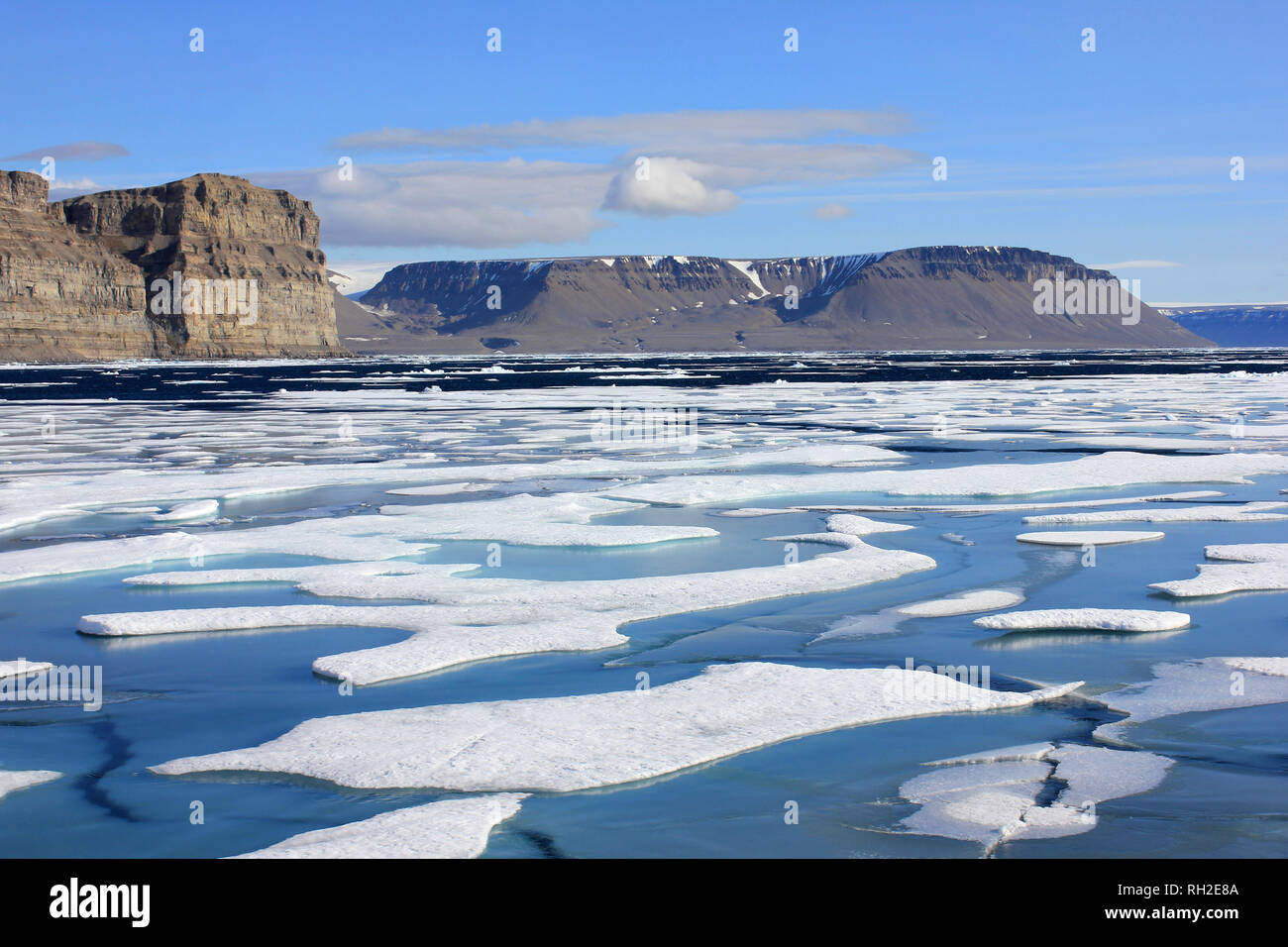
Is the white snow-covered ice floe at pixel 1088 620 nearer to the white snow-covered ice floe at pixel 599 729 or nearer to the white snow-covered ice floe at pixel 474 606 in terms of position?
the white snow-covered ice floe at pixel 599 729

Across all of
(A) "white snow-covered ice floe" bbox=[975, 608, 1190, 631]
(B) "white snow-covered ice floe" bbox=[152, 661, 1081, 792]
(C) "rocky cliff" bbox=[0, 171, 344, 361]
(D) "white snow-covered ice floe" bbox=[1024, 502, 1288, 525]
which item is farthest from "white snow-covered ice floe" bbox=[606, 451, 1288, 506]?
(C) "rocky cliff" bbox=[0, 171, 344, 361]

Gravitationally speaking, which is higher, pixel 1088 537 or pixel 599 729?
pixel 1088 537

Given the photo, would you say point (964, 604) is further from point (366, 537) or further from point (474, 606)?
point (366, 537)

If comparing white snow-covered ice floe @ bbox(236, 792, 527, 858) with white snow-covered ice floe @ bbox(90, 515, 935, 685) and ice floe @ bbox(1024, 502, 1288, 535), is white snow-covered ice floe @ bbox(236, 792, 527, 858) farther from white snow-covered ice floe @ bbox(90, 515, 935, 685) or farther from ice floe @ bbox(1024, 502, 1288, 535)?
ice floe @ bbox(1024, 502, 1288, 535)

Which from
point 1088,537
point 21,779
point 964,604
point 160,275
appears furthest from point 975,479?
point 160,275

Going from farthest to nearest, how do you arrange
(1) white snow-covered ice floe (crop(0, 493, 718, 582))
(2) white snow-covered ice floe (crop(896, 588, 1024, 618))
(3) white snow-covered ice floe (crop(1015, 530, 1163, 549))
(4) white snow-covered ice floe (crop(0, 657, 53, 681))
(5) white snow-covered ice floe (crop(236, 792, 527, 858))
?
1. (3) white snow-covered ice floe (crop(1015, 530, 1163, 549))
2. (1) white snow-covered ice floe (crop(0, 493, 718, 582))
3. (2) white snow-covered ice floe (crop(896, 588, 1024, 618))
4. (4) white snow-covered ice floe (crop(0, 657, 53, 681))
5. (5) white snow-covered ice floe (crop(236, 792, 527, 858))

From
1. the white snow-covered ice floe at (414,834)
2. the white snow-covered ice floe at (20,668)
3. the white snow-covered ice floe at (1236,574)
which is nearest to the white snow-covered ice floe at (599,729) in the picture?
the white snow-covered ice floe at (414,834)
